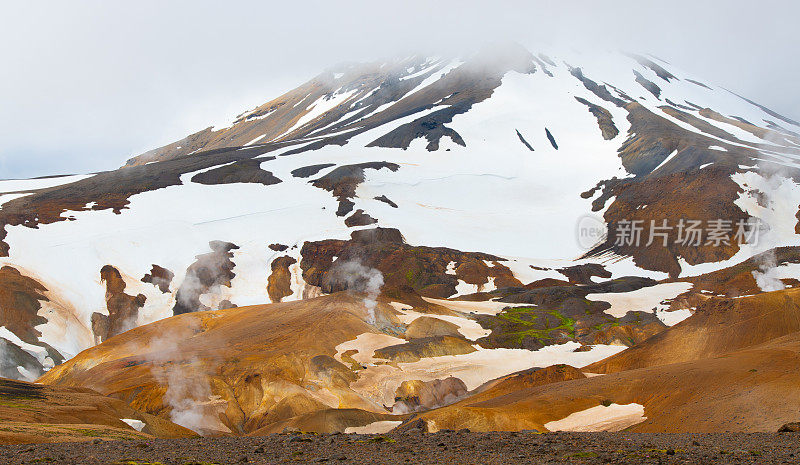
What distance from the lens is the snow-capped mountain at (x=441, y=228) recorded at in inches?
2271

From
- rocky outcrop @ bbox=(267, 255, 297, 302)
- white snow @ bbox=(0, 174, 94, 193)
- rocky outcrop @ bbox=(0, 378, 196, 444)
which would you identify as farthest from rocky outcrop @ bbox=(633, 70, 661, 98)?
rocky outcrop @ bbox=(0, 378, 196, 444)

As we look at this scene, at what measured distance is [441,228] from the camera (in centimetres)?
9806

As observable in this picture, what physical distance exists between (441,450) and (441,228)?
82.9 m

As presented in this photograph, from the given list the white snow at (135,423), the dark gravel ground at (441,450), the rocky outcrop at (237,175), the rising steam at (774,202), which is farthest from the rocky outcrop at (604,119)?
the dark gravel ground at (441,450)

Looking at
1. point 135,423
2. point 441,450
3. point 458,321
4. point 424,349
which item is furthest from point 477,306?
point 441,450

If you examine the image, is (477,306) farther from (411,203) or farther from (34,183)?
(34,183)

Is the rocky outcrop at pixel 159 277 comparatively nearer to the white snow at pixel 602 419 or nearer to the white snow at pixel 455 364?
the white snow at pixel 455 364

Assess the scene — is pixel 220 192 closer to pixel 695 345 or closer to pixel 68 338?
pixel 68 338

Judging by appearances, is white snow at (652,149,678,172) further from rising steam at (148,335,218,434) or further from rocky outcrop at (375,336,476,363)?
rising steam at (148,335,218,434)

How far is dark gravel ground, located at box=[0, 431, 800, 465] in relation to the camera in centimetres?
1341

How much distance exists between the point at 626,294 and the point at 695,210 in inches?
1301

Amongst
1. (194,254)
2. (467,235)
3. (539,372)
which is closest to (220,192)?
(194,254)

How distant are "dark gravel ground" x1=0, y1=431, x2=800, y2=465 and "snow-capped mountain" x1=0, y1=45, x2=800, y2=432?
20.4 meters

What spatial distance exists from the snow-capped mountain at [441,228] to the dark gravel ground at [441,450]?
20.4m
